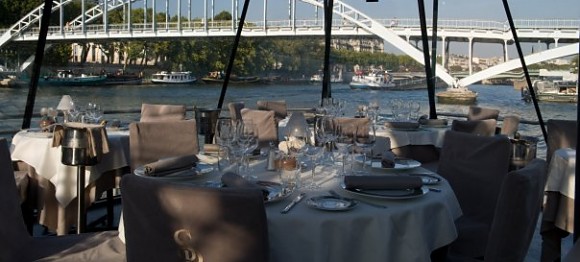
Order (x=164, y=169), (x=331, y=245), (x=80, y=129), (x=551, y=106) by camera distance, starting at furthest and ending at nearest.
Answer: (x=551, y=106), (x=80, y=129), (x=164, y=169), (x=331, y=245)

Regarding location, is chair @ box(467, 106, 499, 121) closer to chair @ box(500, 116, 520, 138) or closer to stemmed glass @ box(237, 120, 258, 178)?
chair @ box(500, 116, 520, 138)

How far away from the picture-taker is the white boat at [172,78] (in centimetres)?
4274

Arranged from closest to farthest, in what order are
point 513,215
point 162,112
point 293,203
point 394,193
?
point 513,215 → point 293,203 → point 394,193 → point 162,112

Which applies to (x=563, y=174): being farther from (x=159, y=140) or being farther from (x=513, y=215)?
(x=159, y=140)

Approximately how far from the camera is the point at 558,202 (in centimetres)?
311

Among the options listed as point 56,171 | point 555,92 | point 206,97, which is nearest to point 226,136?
point 56,171

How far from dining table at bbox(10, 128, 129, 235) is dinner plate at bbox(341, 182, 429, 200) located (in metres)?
1.86

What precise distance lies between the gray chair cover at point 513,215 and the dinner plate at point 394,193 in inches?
12.3

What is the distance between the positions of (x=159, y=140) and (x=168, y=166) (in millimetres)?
995

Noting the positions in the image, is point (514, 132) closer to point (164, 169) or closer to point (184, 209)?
point (164, 169)

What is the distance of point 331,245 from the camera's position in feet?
5.88

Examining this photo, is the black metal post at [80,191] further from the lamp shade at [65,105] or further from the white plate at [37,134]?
the lamp shade at [65,105]

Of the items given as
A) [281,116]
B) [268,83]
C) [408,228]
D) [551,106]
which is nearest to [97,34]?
[268,83]

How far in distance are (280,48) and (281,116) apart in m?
41.8
